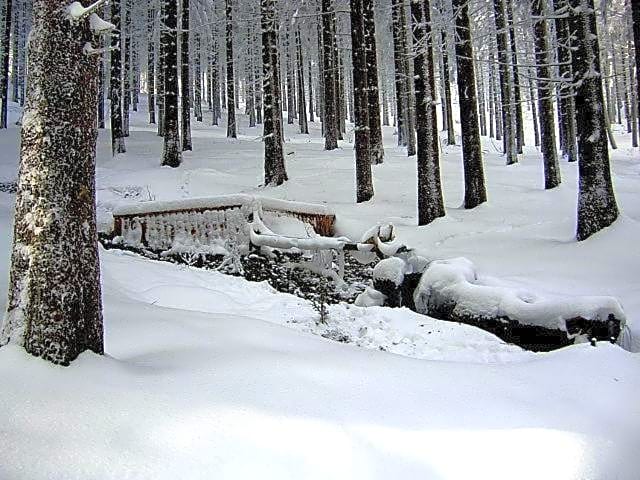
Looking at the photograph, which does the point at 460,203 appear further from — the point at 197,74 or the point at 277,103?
the point at 197,74

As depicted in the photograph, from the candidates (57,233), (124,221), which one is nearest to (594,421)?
(57,233)

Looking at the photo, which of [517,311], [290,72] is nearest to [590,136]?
[517,311]

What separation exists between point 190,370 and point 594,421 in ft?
7.93

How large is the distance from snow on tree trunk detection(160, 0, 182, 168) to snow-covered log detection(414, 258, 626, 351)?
1075 centimetres

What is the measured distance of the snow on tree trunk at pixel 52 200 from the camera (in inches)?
113

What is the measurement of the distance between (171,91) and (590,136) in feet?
37.3

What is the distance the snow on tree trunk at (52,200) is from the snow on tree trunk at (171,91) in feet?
40.7

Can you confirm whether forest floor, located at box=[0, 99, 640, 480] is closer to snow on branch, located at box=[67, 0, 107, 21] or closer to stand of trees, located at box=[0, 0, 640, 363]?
stand of trees, located at box=[0, 0, 640, 363]

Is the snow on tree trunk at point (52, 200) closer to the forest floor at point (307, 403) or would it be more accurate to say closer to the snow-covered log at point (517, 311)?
the forest floor at point (307, 403)

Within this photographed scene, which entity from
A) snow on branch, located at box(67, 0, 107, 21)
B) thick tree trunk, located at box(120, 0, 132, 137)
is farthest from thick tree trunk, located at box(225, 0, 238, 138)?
snow on branch, located at box(67, 0, 107, 21)

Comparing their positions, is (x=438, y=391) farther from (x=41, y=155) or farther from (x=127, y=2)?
(x=127, y=2)

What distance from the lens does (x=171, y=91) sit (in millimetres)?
14898

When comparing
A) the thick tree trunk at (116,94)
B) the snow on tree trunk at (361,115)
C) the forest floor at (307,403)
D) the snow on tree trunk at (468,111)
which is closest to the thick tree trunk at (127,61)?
the thick tree trunk at (116,94)

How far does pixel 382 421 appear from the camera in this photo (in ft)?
8.91
